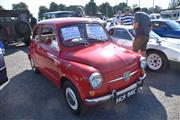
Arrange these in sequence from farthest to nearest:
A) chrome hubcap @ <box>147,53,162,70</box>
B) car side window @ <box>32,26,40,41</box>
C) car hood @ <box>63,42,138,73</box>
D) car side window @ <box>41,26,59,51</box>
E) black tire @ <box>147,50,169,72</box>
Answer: chrome hubcap @ <box>147,53,162,70</box>, black tire @ <box>147,50,169,72</box>, car side window @ <box>32,26,40,41</box>, car side window @ <box>41,26,59,51</box>, car hood @ <box>63,42,138,73</box>

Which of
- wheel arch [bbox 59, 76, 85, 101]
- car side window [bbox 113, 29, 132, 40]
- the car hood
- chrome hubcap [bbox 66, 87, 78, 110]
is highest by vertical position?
car side window [bbox 113, 29, 132, 40]

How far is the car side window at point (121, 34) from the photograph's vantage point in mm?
6739

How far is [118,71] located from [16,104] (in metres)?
2.40

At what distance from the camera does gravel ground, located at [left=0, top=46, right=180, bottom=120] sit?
157 inches

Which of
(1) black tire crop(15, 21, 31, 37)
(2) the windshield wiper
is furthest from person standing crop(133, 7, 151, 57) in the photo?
(1) black tire crop(15, 21, 31, 37)

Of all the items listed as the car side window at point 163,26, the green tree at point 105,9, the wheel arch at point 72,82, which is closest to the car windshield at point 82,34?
the wheel arch at point 72,82

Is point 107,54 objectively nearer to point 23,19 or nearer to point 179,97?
point 179,97

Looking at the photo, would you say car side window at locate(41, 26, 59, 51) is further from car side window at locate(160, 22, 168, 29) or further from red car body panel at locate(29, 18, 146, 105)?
car side window at locate(160, 22, 168, 29)

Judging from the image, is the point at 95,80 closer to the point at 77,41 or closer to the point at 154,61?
the point at 77,41

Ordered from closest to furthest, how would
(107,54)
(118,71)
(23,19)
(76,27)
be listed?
(118,71) < (107,54) < (76,27) < (23,19)

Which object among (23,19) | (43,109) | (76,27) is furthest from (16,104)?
(23,19)

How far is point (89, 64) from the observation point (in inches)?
148

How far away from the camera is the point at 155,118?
3.81 meters

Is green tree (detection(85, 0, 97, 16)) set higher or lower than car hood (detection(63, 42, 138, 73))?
higher
